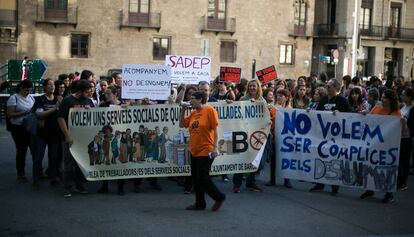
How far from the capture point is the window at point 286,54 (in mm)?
45875

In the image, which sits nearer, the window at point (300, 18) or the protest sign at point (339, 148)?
the protest sign at point (339, 148)

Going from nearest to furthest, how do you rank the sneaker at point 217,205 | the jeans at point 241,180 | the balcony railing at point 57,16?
1. the sneaker at point 217,205
2. the jeans at point 241,180
3. the balcony railing at point 57,16

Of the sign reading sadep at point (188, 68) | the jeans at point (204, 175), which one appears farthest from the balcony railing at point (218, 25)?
the jeans at point (204, 175)

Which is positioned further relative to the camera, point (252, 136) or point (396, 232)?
point (252, 136)

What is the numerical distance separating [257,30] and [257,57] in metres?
2.07

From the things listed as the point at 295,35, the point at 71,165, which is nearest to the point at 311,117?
the point at 71,165

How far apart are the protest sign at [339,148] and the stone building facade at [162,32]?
1087 inches

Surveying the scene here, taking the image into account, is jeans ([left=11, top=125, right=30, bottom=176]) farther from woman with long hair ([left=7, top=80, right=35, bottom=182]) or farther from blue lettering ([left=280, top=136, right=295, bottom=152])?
blue lettering ([left=280, top=136, right=295, bottom=152])

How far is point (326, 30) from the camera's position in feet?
168

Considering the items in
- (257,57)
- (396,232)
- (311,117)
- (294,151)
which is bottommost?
(396,232)

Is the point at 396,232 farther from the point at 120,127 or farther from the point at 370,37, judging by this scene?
the point at 370,37

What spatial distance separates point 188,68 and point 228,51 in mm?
28560

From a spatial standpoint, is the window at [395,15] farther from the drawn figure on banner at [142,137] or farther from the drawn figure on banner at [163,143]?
the drawn figure on banner at [142,137]

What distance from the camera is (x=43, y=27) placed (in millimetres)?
36906
